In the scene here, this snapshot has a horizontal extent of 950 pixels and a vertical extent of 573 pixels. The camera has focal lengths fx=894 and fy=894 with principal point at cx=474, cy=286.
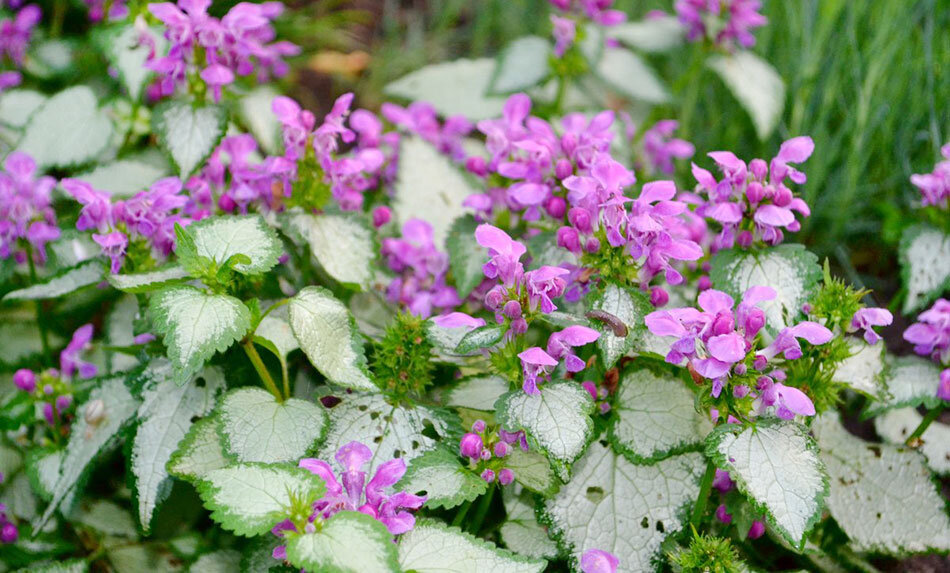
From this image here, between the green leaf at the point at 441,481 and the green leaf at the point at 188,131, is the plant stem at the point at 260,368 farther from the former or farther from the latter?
the green leaf at the point at 188,131

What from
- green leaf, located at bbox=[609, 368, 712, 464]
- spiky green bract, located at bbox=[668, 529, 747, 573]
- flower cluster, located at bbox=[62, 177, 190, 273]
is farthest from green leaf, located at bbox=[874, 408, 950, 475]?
flower cluster, located at bbox=[62, 177, 190, 273]

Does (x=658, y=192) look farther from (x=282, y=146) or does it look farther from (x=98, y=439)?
(x=98, y=439)

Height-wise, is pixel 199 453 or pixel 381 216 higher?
pixel 381 216

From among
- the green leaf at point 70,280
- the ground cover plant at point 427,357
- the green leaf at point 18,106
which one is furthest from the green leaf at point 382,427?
the green leaf at point 18,106

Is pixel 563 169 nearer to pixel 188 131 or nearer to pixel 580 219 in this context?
pixel 580 219

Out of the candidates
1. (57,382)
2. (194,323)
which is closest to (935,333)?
(194,323)

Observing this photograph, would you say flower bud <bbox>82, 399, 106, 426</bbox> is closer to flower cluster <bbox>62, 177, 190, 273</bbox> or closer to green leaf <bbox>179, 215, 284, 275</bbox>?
flower cluster <bbox>62, 177, 190, 273</bbox>
